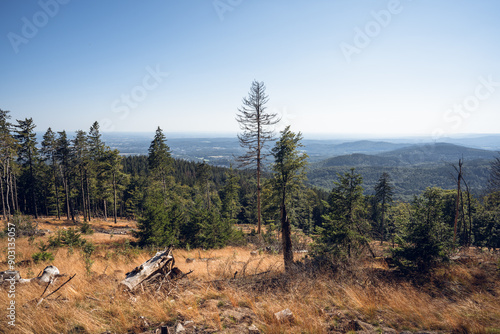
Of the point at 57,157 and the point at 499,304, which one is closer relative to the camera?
the point at 499,304

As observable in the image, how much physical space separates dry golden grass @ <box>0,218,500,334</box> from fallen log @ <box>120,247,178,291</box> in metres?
0.31

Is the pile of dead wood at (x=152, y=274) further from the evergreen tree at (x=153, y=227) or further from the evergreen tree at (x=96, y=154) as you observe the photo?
the evergreen tree at (x=96, y=154)

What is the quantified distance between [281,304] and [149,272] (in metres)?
3.52

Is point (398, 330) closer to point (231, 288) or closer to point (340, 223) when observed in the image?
point (231, 288)

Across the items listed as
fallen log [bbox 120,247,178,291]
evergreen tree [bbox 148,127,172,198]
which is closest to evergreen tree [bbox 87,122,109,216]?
evergreen tree [bbox 148,127,172,198]

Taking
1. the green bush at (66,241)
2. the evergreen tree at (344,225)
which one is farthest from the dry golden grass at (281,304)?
the green bush at (66,241)

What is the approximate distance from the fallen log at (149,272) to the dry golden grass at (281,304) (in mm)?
309

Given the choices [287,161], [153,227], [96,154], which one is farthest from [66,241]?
[96,154]

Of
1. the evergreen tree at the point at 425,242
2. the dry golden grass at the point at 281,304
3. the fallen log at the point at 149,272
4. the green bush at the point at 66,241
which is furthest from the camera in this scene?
the green bush at the point at 66,241

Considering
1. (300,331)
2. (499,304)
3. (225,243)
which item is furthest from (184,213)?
(499,304)

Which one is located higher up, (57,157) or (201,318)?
(57,157)

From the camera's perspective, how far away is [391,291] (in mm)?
5875

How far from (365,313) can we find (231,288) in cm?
327

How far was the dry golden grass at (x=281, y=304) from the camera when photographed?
401cm
